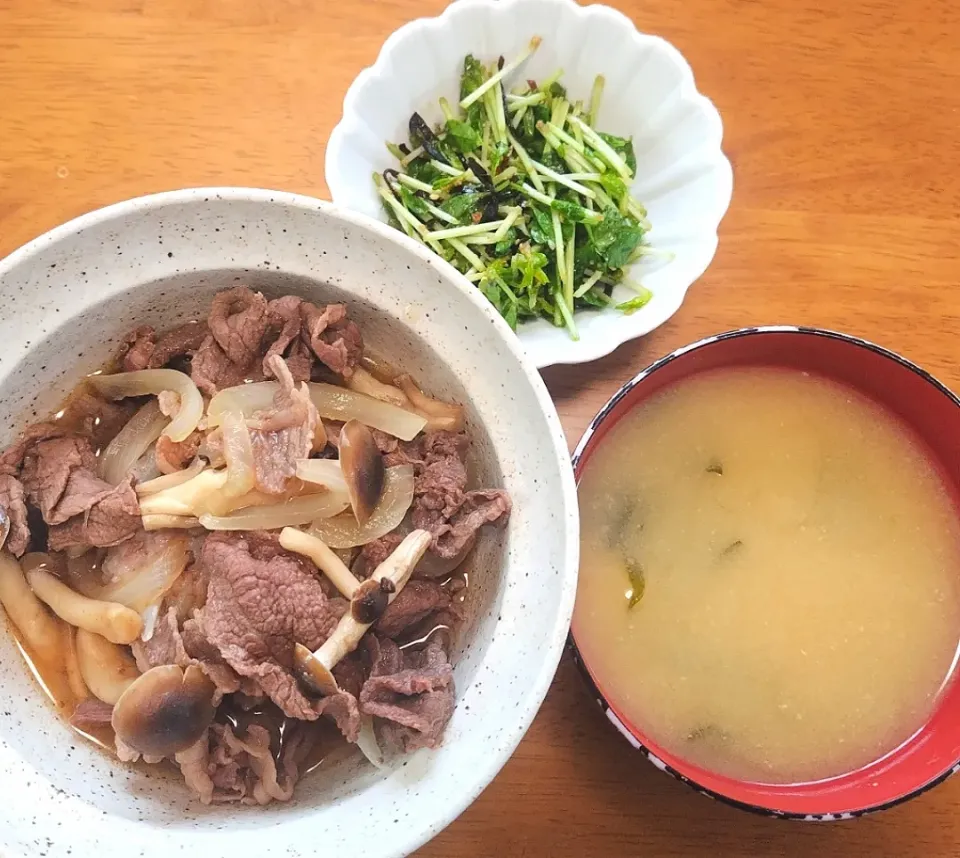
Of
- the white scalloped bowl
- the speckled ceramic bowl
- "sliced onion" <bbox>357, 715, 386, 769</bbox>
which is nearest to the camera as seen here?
the speckled ceramic bowl

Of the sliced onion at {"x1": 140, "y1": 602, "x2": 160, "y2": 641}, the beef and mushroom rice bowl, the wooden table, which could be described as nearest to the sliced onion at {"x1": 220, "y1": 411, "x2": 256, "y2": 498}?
the beef and mushroom rice bowl

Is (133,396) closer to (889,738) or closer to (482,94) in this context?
(482,94)

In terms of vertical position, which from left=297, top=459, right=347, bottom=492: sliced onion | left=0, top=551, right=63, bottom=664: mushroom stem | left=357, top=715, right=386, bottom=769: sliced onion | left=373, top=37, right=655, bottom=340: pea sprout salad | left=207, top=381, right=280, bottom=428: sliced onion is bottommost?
left=357, top=715, right=386, bottom=769: sliced onion

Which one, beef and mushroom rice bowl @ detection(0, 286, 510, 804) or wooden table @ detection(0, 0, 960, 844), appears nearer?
beef and mushroom rice bowl @ detection(0, 286, 510, 804)

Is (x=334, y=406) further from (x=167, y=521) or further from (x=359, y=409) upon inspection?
(x=167, y=521)

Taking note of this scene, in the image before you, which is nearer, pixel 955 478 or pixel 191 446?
pixel 191 446

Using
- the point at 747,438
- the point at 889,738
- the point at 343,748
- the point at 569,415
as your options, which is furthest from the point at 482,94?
the point at 889,738

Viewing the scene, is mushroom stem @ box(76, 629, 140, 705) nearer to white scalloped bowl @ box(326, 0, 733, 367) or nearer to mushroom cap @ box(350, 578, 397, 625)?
mushroom cap @ box(350, 578, 397, 625)
